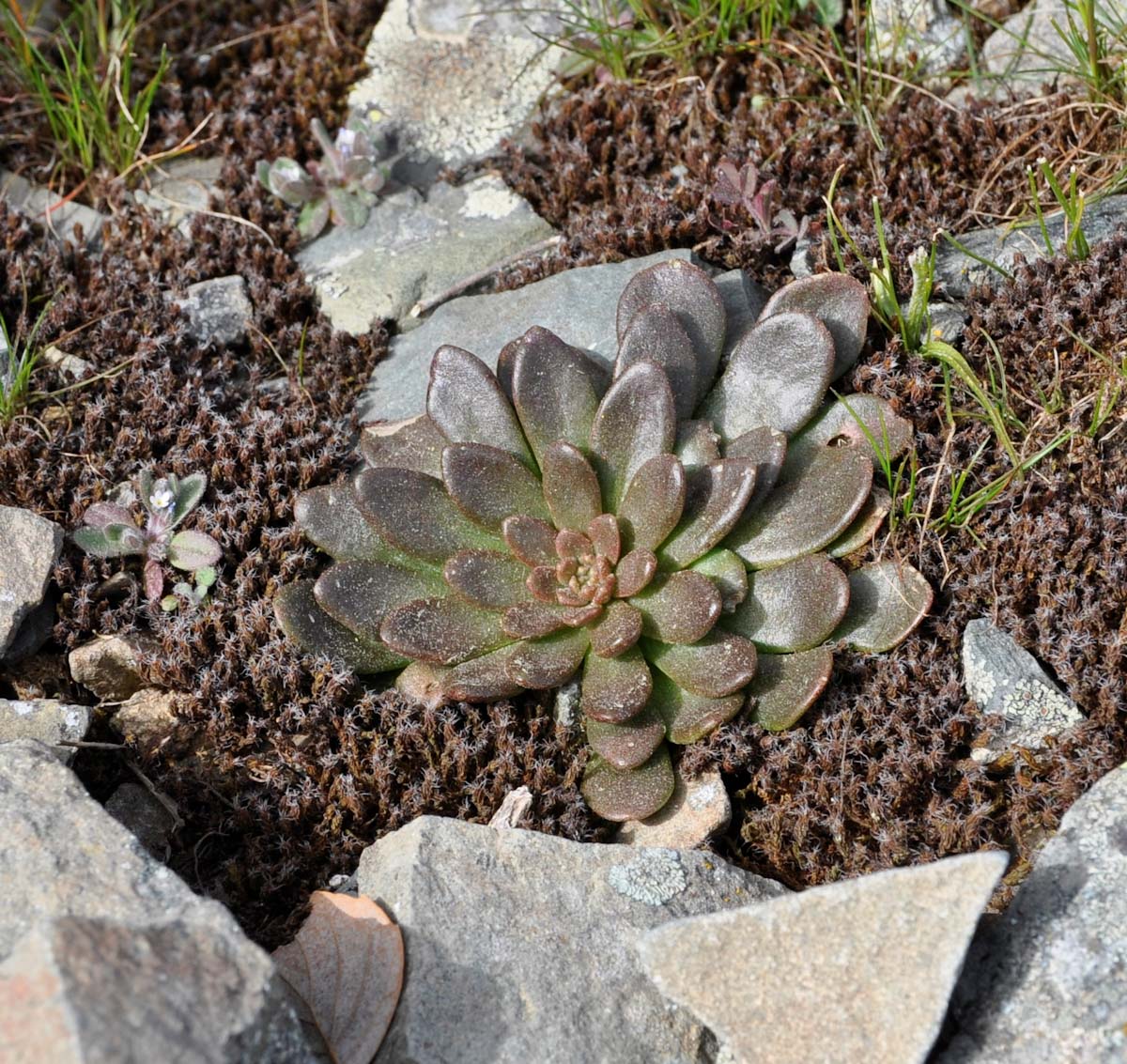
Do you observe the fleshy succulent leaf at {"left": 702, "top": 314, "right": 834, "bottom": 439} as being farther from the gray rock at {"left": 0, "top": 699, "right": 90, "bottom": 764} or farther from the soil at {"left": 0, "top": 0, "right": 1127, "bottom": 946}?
the gray rock at {"left": 0, "top": 699, "right": 90, "bottom": 764}

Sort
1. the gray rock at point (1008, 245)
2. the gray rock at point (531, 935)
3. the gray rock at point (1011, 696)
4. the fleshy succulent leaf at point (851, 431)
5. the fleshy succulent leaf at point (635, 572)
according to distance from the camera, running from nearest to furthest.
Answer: the gray rock at point (531, 935), the gray rock at point (1011, 696), the fleshy succulent leaf at point (635, 572), the fleshy succulent leaf at point (851, 431), the gray rock at point (1008, 245)

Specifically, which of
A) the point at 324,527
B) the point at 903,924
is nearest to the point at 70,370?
the point at 324,527

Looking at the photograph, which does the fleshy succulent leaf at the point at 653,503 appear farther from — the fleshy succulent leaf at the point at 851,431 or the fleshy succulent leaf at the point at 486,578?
the fleshy succulent leaf at the point at 851,431

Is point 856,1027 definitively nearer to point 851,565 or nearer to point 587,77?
point 851,565

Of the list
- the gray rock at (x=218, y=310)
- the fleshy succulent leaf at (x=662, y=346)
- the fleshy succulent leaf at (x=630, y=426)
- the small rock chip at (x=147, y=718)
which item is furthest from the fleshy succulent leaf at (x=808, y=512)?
the gray rock at (x=218, y=310)

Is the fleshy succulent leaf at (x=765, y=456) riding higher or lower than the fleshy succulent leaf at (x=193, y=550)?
lower

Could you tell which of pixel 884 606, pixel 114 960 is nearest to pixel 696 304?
pixel 884 606

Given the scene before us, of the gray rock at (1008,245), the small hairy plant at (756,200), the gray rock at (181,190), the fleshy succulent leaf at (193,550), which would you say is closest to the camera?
the fleshy succulent leaf at (193,550)

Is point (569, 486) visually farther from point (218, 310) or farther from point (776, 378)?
point (218, 310)
